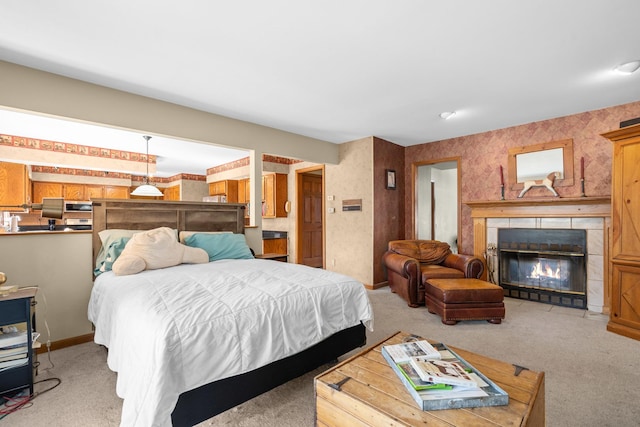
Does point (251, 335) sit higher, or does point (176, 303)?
point (176, 303)

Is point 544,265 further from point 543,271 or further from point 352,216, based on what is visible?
point 352,216

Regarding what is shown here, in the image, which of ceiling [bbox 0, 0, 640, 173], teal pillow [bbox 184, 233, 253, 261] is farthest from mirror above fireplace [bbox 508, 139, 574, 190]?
teal pillow [bbox 184, 233, 253, 261]

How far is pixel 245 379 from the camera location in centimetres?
162

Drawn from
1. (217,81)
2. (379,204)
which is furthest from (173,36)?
(379,204)

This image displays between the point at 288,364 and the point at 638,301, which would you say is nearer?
the point at 288,364

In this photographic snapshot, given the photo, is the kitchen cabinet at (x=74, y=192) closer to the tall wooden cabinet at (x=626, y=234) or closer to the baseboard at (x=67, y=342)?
the baseboard at (x=67, y=342)

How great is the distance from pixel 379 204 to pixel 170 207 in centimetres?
310

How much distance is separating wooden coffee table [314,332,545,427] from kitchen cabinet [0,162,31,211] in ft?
22.0

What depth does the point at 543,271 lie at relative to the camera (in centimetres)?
409

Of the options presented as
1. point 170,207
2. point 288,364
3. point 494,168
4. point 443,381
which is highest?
point 494,168

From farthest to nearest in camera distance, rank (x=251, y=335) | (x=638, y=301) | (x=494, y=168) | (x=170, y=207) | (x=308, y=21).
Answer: (x=494, y=168)
(x=170, y=207)
(x=638, y=301)
(x=308, y=21)
(x=251, y=335)

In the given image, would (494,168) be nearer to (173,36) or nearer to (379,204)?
(379,204)

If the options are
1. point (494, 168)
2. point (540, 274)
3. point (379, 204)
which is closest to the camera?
point (540, 274)

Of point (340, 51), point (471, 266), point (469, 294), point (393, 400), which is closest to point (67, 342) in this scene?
point (393, 400)
